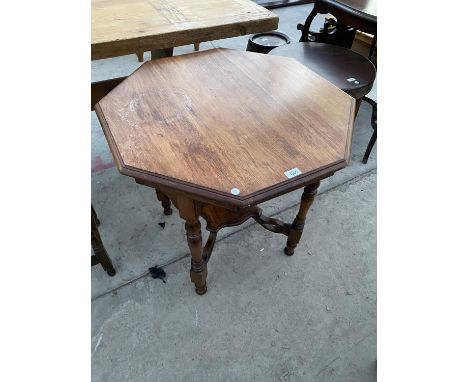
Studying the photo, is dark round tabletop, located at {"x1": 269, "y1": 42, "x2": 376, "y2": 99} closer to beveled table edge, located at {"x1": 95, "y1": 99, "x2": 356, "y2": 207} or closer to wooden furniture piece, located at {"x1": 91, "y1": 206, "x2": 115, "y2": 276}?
beveled table edge, located at {"x1": 95, "y1": 99, "x2": 356, "y2": 207}

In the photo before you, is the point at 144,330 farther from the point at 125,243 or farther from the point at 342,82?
the point at 342,82

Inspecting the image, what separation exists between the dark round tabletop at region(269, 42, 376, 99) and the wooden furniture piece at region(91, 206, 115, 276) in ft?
4.94

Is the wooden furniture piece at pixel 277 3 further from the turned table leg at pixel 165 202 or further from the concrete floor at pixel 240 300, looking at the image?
the turned table leg at pixel 165 202

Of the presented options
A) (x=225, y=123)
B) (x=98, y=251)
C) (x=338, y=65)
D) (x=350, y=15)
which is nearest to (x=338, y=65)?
(x=338, y=65)

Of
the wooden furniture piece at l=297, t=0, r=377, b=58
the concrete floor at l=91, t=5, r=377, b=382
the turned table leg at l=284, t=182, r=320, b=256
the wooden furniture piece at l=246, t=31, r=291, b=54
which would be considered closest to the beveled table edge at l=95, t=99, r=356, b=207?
the turned table leg at l=284, t=182, r=320, b=256

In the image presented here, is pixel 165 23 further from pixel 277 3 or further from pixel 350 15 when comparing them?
pixel 277 3

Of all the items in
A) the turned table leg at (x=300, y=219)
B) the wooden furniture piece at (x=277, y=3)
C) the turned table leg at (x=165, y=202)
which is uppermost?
A: the wooden furniture piece at (x=277, y=3)

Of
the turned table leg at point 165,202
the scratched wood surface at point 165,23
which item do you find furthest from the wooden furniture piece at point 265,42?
the turned table leg at point 165,202

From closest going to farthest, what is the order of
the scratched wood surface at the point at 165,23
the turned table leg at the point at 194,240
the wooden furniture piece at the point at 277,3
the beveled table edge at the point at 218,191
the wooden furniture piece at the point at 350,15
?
the beveled table edge at the point at 218,191 → the turned table leg at the point at 194,240 → the scratched wood surface at the point at 165,23 → the wooden furniture piece at the point at 350,15 → the wooden furniture piece at the point at 277,3

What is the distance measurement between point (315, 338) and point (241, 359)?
380 millimetres

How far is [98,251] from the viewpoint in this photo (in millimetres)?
1527

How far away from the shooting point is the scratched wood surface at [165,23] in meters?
1.33

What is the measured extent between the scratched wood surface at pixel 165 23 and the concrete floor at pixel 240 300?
3.43 ft

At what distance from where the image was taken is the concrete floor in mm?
1417
